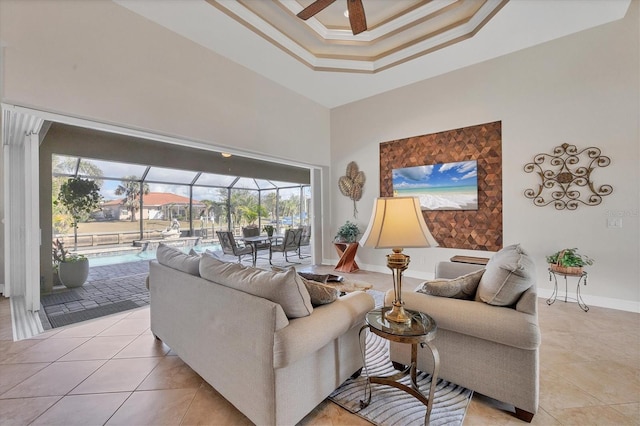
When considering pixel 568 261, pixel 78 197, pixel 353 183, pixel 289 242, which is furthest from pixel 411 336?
pixel 78 197

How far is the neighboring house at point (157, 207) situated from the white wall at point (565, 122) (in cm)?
643

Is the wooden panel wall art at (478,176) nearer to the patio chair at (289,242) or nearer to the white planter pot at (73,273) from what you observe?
the patio chair at (289,242)

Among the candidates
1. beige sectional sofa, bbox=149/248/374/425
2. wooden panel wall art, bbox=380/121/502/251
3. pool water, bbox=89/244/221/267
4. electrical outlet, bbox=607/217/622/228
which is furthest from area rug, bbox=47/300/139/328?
electrical outlet, bbox=607/217/622/228

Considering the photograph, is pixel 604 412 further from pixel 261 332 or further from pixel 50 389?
pixel 50 389

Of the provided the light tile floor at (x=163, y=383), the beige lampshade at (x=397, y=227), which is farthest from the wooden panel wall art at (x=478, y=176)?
the beige lampshade at (x=397, y=227)

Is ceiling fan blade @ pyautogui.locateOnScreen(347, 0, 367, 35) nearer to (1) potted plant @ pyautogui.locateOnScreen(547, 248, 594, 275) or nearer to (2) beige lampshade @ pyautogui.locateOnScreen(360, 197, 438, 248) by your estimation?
(2) beige lampshade @ pyautogui.locateOnScreen(360, 197, 438, 248)

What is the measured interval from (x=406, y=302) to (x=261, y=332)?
3.51 feet

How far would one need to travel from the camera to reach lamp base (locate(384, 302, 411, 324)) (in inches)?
63.7

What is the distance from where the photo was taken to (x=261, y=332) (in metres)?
1.41

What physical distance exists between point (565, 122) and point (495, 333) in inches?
145

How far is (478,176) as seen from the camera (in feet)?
14.2

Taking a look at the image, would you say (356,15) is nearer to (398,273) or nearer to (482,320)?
(398,273)

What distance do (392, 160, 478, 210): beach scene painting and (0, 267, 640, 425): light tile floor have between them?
212 cm

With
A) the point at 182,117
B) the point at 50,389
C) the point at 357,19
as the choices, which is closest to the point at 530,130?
the point at 357,19
